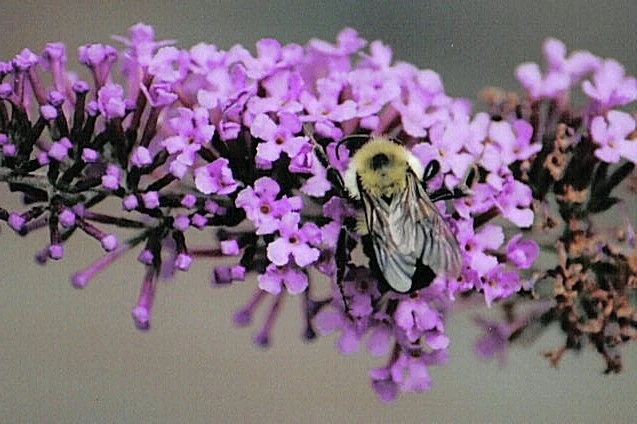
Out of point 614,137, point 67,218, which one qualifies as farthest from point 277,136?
point 614,137

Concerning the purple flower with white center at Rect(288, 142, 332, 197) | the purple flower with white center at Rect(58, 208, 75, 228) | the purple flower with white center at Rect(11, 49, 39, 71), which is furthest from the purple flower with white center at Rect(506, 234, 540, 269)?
the purple flower with white center at Rect(11, 49, 39, 71)

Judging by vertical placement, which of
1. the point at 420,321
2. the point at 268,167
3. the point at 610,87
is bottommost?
the point at 420,321

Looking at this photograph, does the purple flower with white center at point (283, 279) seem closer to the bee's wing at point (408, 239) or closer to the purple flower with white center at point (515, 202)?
the bee's wing at point (408, 239)

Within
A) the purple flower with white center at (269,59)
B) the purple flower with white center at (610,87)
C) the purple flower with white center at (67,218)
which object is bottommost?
the purple flower with white center at (67,218)

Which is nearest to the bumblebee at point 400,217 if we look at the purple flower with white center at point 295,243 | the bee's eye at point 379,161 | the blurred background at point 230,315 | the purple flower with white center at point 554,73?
the bee's eye at point 379,161

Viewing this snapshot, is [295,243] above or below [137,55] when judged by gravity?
below

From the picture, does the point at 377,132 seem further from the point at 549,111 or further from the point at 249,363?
the point at 249,363

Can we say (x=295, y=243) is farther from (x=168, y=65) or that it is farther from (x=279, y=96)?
(x=168, y=65)
